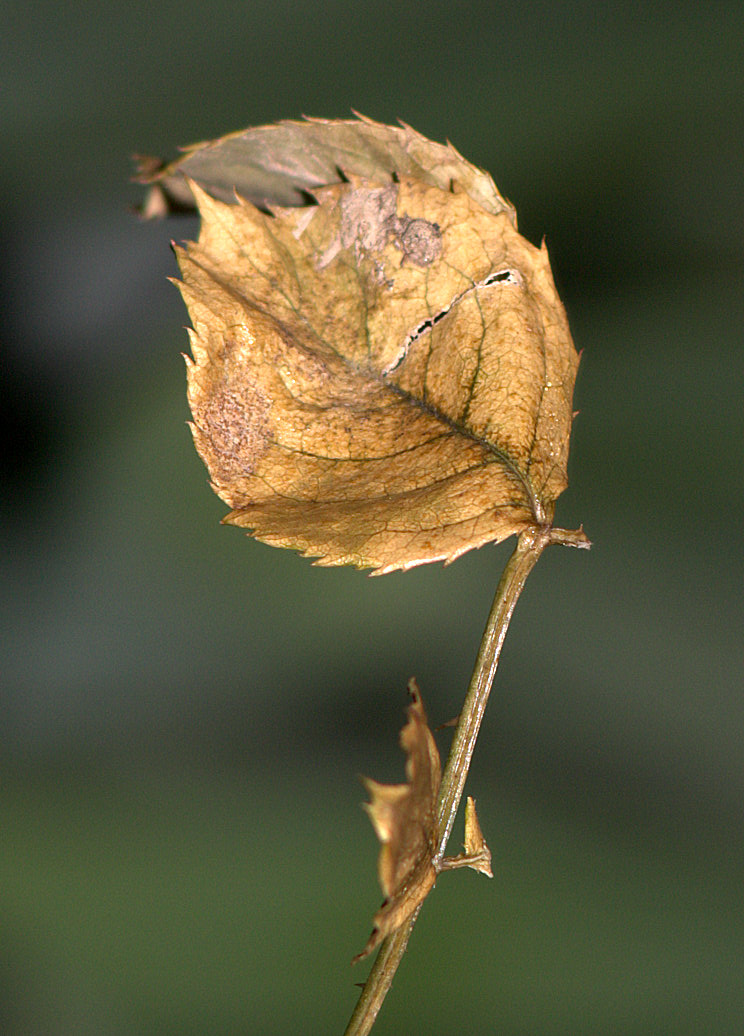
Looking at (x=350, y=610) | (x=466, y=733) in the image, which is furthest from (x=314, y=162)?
(x=350, y=610)

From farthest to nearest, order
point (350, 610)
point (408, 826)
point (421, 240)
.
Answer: point (350, 610) → point (421, 240) → point (408, 826)

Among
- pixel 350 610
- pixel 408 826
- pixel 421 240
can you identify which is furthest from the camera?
pixel 350 610

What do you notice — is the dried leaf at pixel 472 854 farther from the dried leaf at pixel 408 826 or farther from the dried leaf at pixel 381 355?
the dried leaf at pixel 381 355

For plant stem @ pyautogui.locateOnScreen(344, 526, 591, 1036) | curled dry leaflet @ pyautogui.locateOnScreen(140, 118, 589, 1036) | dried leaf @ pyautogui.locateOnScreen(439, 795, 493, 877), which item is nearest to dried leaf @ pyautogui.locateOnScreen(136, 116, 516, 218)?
curled dry leaflet @ pyautogui.locateOnScreen(140, 118, 589, 1036)

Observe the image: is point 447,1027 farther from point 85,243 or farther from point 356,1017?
point 85,243

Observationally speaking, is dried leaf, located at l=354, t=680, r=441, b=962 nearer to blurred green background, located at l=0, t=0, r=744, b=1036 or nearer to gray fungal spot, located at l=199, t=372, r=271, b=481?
gray fungal spot, located at l=199, t=372, r=271, b=481

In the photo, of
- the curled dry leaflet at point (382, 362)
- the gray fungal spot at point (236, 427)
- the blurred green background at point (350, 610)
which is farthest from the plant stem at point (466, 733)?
the blurred green background at point (350, 610)

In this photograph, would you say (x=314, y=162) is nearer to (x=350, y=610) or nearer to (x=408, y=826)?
(x=408, y=826)
